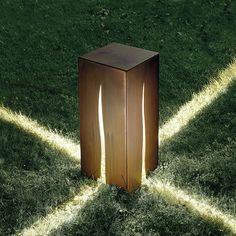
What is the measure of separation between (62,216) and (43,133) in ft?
3.91

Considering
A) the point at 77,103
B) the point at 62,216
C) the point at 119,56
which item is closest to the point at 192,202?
the point at 62,216

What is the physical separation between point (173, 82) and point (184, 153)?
4.62 feet

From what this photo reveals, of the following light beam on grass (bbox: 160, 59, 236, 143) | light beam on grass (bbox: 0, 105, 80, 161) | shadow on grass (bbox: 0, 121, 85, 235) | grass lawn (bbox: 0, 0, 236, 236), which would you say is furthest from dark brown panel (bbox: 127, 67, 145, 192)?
light beam on grass (bbox: 160, 59, 236, 143)

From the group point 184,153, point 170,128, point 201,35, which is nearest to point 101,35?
point 201,35

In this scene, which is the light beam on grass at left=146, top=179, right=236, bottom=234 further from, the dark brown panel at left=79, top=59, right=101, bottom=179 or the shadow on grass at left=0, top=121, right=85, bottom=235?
the shadow on grass at left=0, top=121, right=85, bottom=235

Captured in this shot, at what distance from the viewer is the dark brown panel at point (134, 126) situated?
138 inches

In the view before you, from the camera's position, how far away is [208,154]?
4.41 meters

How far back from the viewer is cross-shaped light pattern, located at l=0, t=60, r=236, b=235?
3670 millimetres

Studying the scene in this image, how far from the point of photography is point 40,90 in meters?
5.47

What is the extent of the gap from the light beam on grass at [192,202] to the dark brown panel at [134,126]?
161 mm

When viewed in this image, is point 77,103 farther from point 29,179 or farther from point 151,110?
point 151,110

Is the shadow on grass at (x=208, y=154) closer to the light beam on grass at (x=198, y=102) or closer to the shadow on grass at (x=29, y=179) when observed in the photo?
the light beam on grass at (x=198, y=102)

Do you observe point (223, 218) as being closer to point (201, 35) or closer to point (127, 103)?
point (127, 103)

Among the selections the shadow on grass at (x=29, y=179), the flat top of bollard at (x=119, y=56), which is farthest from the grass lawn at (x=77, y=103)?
the flat top of bollard at (x=119, y=56)
